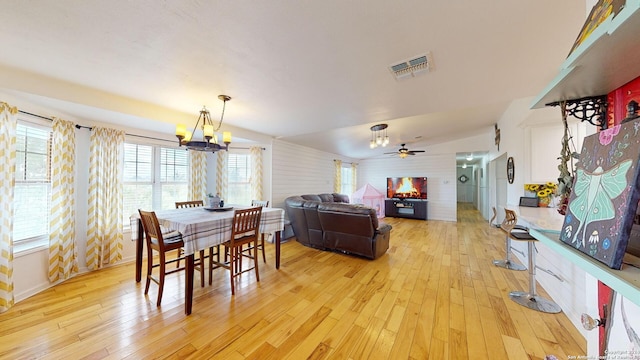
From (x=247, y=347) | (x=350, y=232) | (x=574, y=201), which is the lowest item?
(x=247, y=347)

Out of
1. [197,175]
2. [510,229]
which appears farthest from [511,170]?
[197,175]

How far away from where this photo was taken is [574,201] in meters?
0.71

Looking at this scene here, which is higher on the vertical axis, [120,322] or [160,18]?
[160,18]

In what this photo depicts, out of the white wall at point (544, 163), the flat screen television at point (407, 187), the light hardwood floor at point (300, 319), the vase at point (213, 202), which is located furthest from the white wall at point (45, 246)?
the flat screen television at point (407, 187)

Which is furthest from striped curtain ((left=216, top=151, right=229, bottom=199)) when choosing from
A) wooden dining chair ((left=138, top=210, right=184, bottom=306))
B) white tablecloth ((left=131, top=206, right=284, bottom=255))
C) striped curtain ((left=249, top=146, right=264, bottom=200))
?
wooden dining chair ((left=138, top=210, right=184, bottom=306))

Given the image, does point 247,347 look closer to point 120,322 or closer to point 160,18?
point 120,322

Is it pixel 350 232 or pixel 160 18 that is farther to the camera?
pixel 350 232

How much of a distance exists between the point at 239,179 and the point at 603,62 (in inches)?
202

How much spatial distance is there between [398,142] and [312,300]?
5.34 m

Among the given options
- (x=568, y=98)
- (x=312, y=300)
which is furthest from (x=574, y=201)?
(x=312, y=300)

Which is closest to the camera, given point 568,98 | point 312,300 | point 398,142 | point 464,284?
point 568,98

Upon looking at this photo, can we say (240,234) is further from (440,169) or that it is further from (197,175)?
(440,169)

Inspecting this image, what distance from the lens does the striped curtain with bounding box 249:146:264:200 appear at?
4.82m

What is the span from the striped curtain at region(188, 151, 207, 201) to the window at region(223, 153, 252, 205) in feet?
1.78
